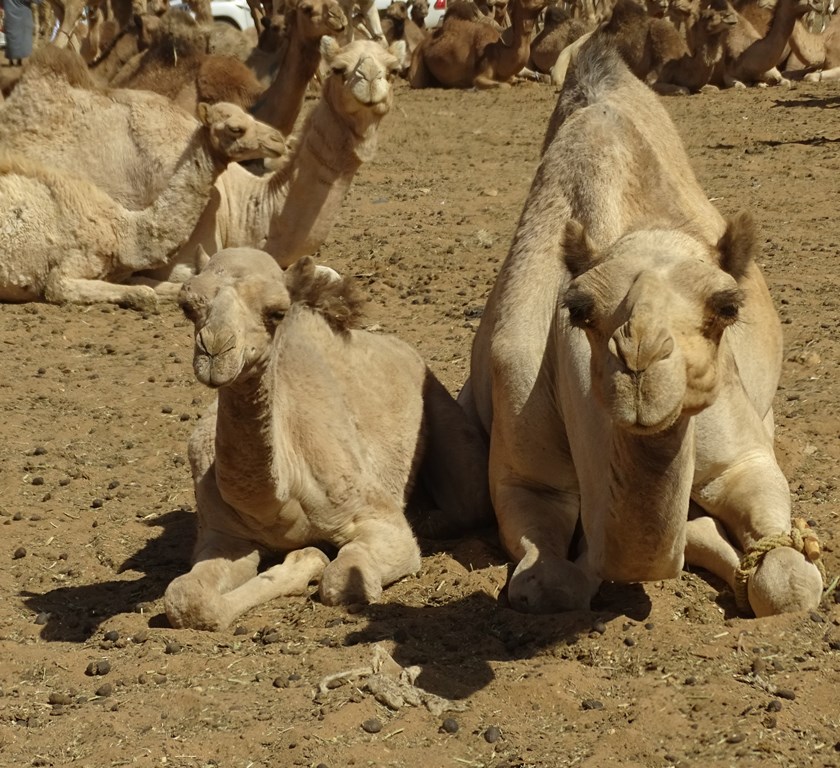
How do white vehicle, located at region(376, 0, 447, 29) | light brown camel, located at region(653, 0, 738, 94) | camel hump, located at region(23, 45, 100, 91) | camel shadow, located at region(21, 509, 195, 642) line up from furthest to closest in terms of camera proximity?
white vehicle, located at region(376, 0, 447, 29)
light brown camel, located at region(653, 0, 738, 94)
camel hump, located at region(23, 45, 100, 91)
camel shadow, located at region(21, 509, 195, 642)

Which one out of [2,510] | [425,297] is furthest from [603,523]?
[425,297]

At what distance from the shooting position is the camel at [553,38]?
24062 millimetres

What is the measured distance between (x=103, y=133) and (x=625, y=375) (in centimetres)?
802

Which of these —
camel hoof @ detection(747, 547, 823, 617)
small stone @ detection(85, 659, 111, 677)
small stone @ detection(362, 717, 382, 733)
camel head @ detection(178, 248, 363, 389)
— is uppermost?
camel head @ detection(178, 248, 363, 389)

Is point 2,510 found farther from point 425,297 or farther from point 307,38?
point 307,38

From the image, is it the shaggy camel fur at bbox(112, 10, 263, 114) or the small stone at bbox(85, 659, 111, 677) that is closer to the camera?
the small stone at bbox(85, 659, 111, 677)

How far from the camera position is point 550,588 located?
4.80 metres

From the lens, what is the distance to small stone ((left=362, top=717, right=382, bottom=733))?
4.00 meters

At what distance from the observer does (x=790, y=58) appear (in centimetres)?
2384

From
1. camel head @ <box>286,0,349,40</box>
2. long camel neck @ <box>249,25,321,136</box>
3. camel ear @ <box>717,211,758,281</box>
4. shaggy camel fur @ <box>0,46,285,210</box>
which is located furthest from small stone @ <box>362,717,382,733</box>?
long camel neck @ <box>249,25,321,136</box>

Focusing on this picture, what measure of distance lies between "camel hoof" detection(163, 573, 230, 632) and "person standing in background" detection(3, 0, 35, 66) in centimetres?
1636

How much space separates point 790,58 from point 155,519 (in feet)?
64.7

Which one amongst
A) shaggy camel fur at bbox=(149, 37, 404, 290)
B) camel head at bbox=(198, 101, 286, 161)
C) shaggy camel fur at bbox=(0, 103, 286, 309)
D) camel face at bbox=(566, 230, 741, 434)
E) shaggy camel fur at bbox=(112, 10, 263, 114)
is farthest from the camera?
shaggy camel fur at bbox=(112, 10, 263, 114)

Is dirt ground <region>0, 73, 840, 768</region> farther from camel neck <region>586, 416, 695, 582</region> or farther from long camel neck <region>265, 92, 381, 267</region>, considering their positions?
long camel neck <region>265, 92, 381, 267</region>
